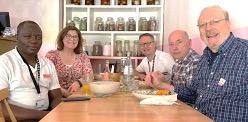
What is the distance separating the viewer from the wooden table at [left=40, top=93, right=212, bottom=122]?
134 centimetres

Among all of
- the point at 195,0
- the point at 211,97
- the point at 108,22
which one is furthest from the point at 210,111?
the point at 108,22

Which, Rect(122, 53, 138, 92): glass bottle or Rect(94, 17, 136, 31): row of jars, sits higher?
Rect(94, 17, 136, 31): row of jars

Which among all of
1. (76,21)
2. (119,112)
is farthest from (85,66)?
(119,112)

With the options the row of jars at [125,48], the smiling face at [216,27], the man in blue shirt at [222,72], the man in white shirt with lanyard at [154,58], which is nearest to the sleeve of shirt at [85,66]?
the man in white shirt with lanyard at [154,58]

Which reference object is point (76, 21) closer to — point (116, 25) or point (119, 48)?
point (116, 25)

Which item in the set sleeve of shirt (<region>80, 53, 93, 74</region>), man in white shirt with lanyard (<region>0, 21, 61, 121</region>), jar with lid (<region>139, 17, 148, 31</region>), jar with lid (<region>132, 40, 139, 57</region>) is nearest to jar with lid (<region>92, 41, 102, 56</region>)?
jar with lid (<region>132, 40, 139, 57</region>)

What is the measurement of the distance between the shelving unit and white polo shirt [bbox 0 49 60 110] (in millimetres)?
2025

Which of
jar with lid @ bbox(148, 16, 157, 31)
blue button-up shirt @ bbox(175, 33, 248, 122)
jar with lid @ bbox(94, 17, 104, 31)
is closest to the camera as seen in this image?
blue button-up shirt @ bbox(175, 33, 248, 122)

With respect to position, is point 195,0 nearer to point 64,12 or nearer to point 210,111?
point 64,12

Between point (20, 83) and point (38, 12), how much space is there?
2.32 metres

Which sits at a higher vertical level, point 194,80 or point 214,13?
point 214,13

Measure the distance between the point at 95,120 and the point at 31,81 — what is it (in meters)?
1.03

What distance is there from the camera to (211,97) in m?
1.92

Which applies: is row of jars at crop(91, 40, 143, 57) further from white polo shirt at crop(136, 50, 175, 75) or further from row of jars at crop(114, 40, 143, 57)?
white polo shirt at crop(136, 50, 175, 75)
